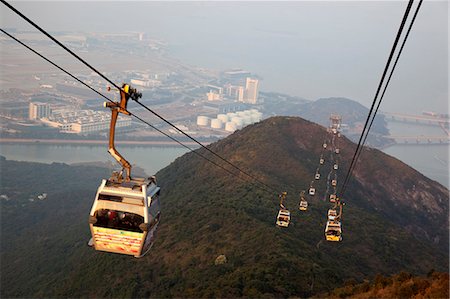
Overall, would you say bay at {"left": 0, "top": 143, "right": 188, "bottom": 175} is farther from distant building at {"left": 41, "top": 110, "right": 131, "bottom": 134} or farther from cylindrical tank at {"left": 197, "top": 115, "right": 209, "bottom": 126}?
cylindrical tank at {"left": 197, "top": 115, "right": 209, "bottom": 126}

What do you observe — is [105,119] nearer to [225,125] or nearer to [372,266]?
[225,125]

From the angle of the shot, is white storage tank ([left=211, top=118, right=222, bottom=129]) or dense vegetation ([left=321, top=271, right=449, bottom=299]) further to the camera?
white storage tank ([left=211, top=118, right=222, bottom=129])

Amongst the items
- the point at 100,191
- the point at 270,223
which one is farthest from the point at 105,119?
the point at 100,191

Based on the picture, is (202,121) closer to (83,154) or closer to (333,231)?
(83,154)

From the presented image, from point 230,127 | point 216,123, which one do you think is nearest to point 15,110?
point 216,123

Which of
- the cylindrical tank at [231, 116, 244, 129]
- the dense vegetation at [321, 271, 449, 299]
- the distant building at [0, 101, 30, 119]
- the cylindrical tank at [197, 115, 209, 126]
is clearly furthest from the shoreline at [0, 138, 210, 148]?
the dense vegetation at [321, 271, 449, 299]

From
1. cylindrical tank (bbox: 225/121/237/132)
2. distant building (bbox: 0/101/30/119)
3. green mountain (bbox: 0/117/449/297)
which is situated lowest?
cylindrical tank (bbox: 225/121/237/132)
